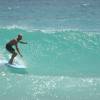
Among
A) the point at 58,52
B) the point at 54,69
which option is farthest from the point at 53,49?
the point at 54,69

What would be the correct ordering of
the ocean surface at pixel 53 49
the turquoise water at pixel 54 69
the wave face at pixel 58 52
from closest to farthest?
the ocean surface at pixel 53 49
the wave face at pixel 58 52
the turquoise water at pixel 54 69

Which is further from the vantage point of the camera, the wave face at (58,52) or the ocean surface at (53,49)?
the wave face at (58,52)

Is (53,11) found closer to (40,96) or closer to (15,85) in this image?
(40,96)

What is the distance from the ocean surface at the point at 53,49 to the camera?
24531mm

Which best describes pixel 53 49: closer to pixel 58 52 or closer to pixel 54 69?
pixel 58 52

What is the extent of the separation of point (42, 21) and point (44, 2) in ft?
11.1

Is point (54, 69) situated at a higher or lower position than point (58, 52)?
lower

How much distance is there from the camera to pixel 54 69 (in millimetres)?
35500

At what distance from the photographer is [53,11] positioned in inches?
978

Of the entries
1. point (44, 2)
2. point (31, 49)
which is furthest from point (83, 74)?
→ point (44, 2)

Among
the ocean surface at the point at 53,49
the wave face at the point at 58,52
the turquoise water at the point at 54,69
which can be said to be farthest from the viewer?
the turquoise water at the point at 54,69

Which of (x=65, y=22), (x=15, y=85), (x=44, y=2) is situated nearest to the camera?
(x=44, y=2)

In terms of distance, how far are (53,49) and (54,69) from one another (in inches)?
77.0

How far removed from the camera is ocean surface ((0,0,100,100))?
2453 centimetres
